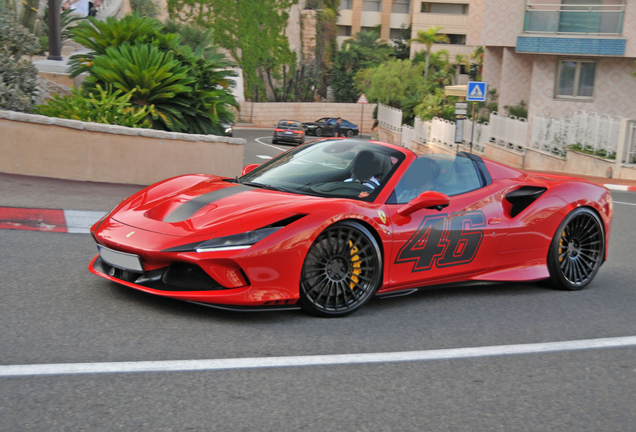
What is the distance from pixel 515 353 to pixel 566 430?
1142 millimetres

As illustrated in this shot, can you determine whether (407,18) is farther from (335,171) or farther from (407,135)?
(335,171)

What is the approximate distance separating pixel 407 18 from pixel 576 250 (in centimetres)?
7074

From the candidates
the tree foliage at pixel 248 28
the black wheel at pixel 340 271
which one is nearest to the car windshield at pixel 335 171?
the black wheel at pixel 340 271

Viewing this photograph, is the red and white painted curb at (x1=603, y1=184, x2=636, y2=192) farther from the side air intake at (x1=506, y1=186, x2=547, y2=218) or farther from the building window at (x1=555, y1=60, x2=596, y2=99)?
the side air intake at (x1=506, y1=186, x2=547, y2=218)

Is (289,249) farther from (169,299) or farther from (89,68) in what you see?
(89,68)

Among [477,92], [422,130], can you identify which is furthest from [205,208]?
[422,130]

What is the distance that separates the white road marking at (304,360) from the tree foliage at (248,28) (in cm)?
5770

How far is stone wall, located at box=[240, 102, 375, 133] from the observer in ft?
194

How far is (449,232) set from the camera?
557 cm

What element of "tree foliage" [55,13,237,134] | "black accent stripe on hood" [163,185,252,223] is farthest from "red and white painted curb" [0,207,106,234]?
"tree foliage" [55,13,237,134]

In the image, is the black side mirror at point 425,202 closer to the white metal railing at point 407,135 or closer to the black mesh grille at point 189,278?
the black mesh grille at point 189,278

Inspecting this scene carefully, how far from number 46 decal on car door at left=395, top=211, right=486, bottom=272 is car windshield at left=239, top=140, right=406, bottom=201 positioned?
1.53 ft

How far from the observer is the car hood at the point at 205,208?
469 centimetres

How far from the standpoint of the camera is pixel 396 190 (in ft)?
17.9
